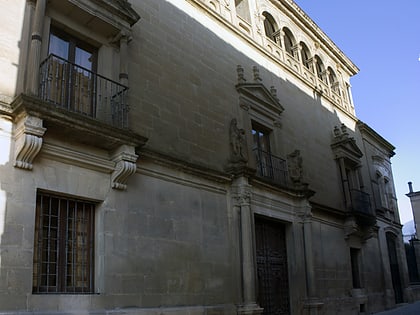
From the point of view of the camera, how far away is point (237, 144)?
10352 millimetres

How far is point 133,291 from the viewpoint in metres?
7.19

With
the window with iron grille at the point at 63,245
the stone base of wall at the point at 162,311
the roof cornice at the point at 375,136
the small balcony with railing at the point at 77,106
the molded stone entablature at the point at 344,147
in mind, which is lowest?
the stone base of wall at the point at 162,311

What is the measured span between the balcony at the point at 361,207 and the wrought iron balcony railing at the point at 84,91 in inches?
385

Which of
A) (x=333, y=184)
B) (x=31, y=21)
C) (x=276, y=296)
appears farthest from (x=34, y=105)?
(x=333, y=184)

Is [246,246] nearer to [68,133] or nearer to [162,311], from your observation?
[162,311]

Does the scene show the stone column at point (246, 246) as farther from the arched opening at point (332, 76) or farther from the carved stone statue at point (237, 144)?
the arched opening at point (332, 76)

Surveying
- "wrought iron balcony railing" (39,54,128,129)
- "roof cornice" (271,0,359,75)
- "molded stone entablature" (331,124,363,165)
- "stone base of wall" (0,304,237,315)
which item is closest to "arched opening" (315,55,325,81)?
"roof cornice" (271,0,359,75)

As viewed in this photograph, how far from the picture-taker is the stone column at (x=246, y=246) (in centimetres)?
914

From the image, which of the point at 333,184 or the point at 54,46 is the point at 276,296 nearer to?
the point at 333,184

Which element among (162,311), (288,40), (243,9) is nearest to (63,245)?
(162,311)

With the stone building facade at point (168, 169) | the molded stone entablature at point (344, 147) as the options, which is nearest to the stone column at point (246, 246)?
the stone building facade at point (168, 169)

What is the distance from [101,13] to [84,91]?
152 centimetres

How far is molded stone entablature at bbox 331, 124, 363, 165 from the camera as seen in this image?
52.1ft

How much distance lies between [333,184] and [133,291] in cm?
964
